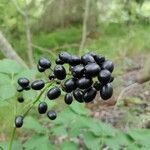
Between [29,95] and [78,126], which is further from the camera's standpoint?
[78,126]

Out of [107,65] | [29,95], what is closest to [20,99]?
[29,95]

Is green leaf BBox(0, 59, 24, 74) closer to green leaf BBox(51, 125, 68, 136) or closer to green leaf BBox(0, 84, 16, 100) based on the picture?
green leaf BBox(0, 84, 16, 100)

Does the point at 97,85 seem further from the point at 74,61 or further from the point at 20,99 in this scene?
the point at 20,99

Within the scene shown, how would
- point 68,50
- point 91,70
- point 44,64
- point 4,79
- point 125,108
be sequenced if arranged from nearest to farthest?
point 91,70 → point 44,64 → point 4,79 → point 125,108 → point 68,50

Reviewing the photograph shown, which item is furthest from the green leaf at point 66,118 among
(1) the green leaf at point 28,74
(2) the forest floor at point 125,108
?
(2) the forest floor at point 125,108

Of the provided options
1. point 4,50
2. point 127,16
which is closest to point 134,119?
point 4,50

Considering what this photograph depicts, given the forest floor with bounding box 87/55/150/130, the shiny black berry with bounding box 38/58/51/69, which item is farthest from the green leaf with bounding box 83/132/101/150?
the forest floor with bounding box 87/55/150/130
